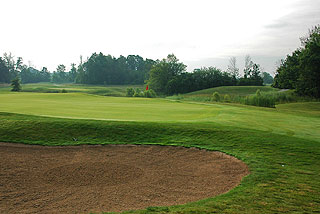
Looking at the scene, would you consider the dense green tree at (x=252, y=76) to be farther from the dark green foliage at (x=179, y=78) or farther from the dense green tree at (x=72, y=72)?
the dense green tree at (x=72, y=72)

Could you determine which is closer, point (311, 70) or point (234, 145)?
point (234, 145)

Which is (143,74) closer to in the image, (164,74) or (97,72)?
(97,72)

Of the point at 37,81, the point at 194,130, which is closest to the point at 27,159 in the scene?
the point at 194,130

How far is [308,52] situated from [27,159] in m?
40.8

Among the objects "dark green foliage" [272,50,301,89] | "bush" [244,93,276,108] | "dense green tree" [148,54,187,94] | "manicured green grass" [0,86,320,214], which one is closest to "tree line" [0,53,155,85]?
"dense green tree" [148,54,187,94]

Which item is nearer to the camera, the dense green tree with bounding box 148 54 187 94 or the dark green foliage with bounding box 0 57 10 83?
the dense green tree with bounding box 148 54 187 94

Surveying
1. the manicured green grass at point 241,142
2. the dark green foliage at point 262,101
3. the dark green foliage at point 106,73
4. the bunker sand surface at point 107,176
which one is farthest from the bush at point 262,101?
the dark green foliage at point 106,73

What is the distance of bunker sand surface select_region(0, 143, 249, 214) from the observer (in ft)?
16.4

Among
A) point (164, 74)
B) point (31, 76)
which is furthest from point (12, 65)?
point (164, 74)

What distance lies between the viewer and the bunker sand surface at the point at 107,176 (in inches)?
196

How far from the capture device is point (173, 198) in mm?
5199

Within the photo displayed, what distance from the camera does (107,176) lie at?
6.38m

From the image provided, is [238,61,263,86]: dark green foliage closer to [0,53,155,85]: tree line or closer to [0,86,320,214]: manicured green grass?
[0,53,155,85]: tree line

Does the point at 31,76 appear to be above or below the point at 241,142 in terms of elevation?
above
